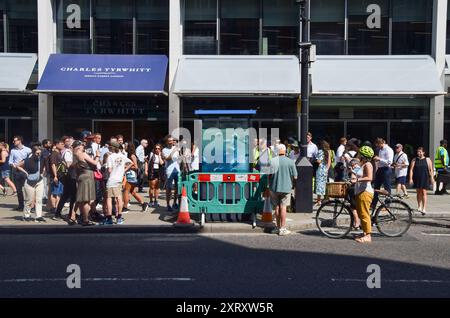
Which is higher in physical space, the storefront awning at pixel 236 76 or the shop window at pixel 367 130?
the storefront awning at pixel 236 76

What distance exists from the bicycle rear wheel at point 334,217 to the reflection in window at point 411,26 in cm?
1065

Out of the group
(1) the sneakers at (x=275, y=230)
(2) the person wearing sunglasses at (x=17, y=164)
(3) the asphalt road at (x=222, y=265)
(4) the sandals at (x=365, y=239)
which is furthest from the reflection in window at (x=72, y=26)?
(4) the sandals at (x=365, y=239)

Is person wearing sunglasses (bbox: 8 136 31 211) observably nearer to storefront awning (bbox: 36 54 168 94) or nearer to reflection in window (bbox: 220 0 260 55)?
storefront awning (bbox: 36 54 168 94)

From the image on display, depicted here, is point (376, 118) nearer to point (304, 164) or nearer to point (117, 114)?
point (304, 164)

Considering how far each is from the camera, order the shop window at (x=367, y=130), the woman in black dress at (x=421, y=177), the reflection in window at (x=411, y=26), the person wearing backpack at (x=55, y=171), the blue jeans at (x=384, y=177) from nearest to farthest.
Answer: the person wearing backpack at (x=55, y=171) < the woman in black dress at (x=421, y=177) < the blue jeans at (x=384, y=177) < the shop window at (x=367, y=130) < the reflection in window at (x=411, y=26)

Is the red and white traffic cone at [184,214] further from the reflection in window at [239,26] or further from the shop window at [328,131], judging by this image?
the reflection in window at [239,26]

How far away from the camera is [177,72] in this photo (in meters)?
18.1

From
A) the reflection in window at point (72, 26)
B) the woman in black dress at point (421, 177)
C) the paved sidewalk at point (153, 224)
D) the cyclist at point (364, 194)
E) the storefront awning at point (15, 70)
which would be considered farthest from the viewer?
the reflection in window at point (72, 26)

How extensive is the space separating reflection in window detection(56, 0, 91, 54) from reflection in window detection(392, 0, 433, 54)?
37.1ft

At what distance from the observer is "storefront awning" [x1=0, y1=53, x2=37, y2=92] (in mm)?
17594

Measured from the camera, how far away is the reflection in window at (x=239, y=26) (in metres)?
19.0

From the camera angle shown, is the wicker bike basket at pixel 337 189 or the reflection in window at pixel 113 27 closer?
the wicker bike basket at pixel 337 189

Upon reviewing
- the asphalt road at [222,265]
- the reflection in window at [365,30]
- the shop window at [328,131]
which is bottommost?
the asphalt road at [222,265]
